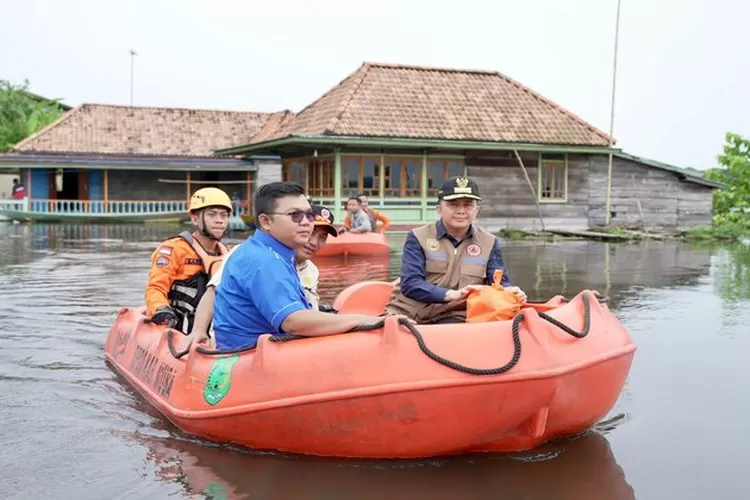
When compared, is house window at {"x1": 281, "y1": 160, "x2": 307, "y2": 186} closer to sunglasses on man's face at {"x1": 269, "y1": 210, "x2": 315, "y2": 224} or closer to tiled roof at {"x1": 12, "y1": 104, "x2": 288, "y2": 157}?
tiled roof at {"x1": 12, "y1": 104, "x2": 288, "y2": 157}

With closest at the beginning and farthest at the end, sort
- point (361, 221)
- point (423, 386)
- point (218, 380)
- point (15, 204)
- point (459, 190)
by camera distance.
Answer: point (423, 386) → point (218, 380) → point (459, 190) → point (361, 221) → point (15, 204)

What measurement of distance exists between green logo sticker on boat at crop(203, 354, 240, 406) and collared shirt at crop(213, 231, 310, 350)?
13cm

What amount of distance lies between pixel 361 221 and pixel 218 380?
11.3 meters

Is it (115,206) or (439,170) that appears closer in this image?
(439,170)

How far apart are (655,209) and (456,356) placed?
929 inches

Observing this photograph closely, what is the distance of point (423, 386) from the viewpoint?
13.3ft

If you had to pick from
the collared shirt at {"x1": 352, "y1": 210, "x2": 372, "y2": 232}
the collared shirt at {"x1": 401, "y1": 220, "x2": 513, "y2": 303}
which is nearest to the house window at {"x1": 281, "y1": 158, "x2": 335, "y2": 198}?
the collared shirt at {"x1": 352, "y1": 210, "x2": 372, "y2": 232}

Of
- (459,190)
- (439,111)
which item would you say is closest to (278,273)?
(459,190)

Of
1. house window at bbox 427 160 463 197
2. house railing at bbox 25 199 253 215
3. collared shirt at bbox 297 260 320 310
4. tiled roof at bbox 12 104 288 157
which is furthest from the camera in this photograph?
tiled roof at bbox 12 104 288 157

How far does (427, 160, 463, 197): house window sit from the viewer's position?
2377cm

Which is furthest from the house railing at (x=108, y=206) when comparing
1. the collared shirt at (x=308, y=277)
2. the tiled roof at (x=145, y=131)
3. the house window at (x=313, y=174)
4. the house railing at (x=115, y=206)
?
the collared shirt at (x=308, y=277)

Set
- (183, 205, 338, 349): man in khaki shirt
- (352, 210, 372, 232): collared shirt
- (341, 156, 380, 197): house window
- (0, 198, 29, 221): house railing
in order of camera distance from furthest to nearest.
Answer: (0, 198, 29, 221): house railing → (341, 156, 380, 197): house window → (352, 210, 372, 232): collared shirt → (183, 205, 338, 349): man in khaki shirt

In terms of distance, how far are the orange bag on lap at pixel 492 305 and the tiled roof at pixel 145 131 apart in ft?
87.4

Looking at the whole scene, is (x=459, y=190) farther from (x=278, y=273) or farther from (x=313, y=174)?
(x=313, y=174)
